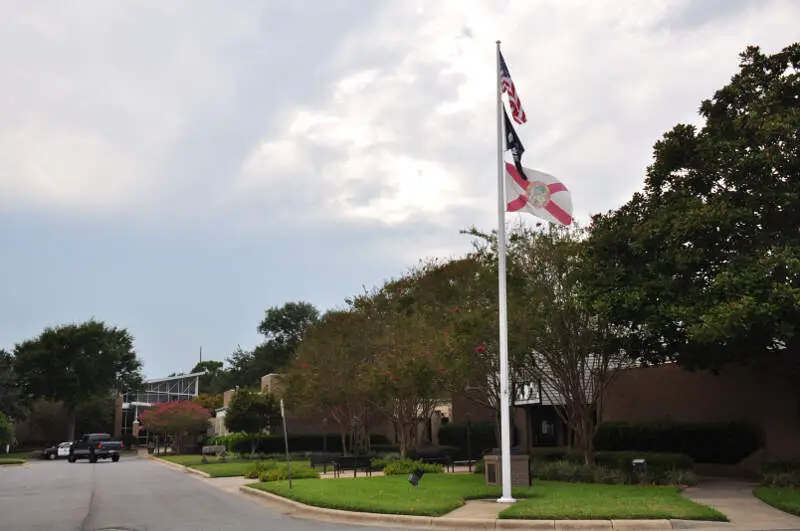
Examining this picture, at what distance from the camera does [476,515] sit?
47.1 feet

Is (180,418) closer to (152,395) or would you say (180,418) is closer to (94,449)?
(94,449)

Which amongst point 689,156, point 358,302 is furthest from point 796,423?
point 358,302

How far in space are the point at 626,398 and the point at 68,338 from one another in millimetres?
59521

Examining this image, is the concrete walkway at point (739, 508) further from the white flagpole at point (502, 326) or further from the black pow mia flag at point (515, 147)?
the black pow mia flag at point (515, 147)

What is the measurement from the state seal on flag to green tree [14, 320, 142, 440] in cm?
6385

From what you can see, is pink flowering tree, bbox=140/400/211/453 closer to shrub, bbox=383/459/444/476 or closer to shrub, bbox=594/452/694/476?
shrub, bbox=383/459/444/476

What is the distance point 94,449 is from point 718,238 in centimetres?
4344

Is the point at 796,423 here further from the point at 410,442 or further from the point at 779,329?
the point at 410,442

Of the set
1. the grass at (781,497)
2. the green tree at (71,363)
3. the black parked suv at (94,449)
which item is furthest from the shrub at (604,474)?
the green tree at (71,363)

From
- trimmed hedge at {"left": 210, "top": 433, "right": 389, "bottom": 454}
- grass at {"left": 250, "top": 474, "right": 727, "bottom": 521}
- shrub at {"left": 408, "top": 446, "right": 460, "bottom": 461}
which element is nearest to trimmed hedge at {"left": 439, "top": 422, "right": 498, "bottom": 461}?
shrub at {"left": 408, "top": 446, "right": 460, "bottom": 461}

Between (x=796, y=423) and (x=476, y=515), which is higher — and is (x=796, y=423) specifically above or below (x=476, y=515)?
above

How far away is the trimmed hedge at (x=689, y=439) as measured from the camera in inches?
893

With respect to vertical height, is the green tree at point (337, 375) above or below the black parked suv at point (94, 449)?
above

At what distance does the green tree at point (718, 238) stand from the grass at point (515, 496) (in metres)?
3.88
